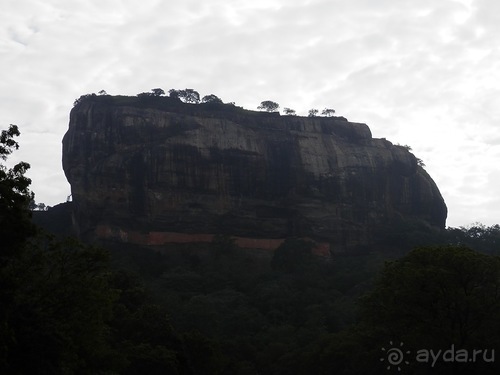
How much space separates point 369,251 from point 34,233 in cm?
5240

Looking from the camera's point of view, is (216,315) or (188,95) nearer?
(216,315)

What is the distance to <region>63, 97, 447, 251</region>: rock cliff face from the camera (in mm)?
63312

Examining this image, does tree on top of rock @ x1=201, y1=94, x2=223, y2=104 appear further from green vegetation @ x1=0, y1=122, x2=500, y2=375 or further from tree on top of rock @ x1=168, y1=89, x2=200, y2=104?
Result: green vegetation @ x1=0, y1=122, x2=500, y2=375

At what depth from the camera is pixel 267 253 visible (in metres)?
65.4

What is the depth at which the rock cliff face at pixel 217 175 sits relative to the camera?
63.3 m

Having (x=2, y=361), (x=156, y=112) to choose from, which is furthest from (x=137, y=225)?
(x=2, y=361)

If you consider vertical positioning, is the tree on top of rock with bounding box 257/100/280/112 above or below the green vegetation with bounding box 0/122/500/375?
above

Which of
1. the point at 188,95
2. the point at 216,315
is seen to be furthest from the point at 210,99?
the point at 216,315

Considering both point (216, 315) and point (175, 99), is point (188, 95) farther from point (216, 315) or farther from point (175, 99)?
point (216, 315)

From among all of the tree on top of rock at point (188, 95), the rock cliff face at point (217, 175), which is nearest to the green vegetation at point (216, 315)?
the rock cliff face at point (217, 175)

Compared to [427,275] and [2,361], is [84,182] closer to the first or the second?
[427,275]

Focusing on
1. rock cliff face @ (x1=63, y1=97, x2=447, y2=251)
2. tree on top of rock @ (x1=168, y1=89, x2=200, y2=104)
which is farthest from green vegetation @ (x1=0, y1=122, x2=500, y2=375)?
tree on top of rock @ (x1=168, y1=89, x2=200, y2=104)

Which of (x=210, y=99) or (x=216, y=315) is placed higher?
(x=210, y=99)

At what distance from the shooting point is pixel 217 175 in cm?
6475
